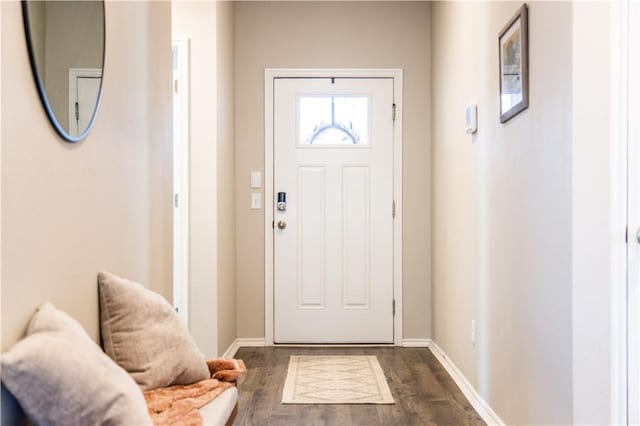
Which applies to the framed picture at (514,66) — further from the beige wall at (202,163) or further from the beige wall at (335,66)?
the beige wall at (202,163)

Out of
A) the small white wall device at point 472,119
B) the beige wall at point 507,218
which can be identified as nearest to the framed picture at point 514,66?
the beige wall at point 507,218

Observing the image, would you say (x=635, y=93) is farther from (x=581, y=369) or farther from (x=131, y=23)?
(x=131, y=23)

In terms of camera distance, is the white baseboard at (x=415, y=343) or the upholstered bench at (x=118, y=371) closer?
the upholstered bench at (x=118, y=371)

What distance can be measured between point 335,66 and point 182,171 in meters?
1.46

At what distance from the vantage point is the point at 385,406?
2715 millimetres

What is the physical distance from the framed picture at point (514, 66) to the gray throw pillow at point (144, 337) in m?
1.53

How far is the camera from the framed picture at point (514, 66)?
2.02 m

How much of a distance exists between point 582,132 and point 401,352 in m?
2.55

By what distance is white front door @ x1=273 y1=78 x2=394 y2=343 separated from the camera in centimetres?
402

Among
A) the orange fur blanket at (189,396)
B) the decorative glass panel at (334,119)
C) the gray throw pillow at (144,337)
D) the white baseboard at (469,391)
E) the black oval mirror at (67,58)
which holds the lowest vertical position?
the white baseboard at (469,391)

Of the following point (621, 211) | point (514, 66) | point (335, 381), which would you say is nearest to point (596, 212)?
point (621, 211)

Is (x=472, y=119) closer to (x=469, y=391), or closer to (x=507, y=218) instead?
(x=507, y=218)

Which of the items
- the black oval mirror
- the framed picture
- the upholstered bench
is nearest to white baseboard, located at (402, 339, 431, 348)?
the framed picture

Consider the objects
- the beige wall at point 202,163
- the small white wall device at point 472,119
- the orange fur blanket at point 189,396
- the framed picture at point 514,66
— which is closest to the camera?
the orange fur blanket at point 189,396
